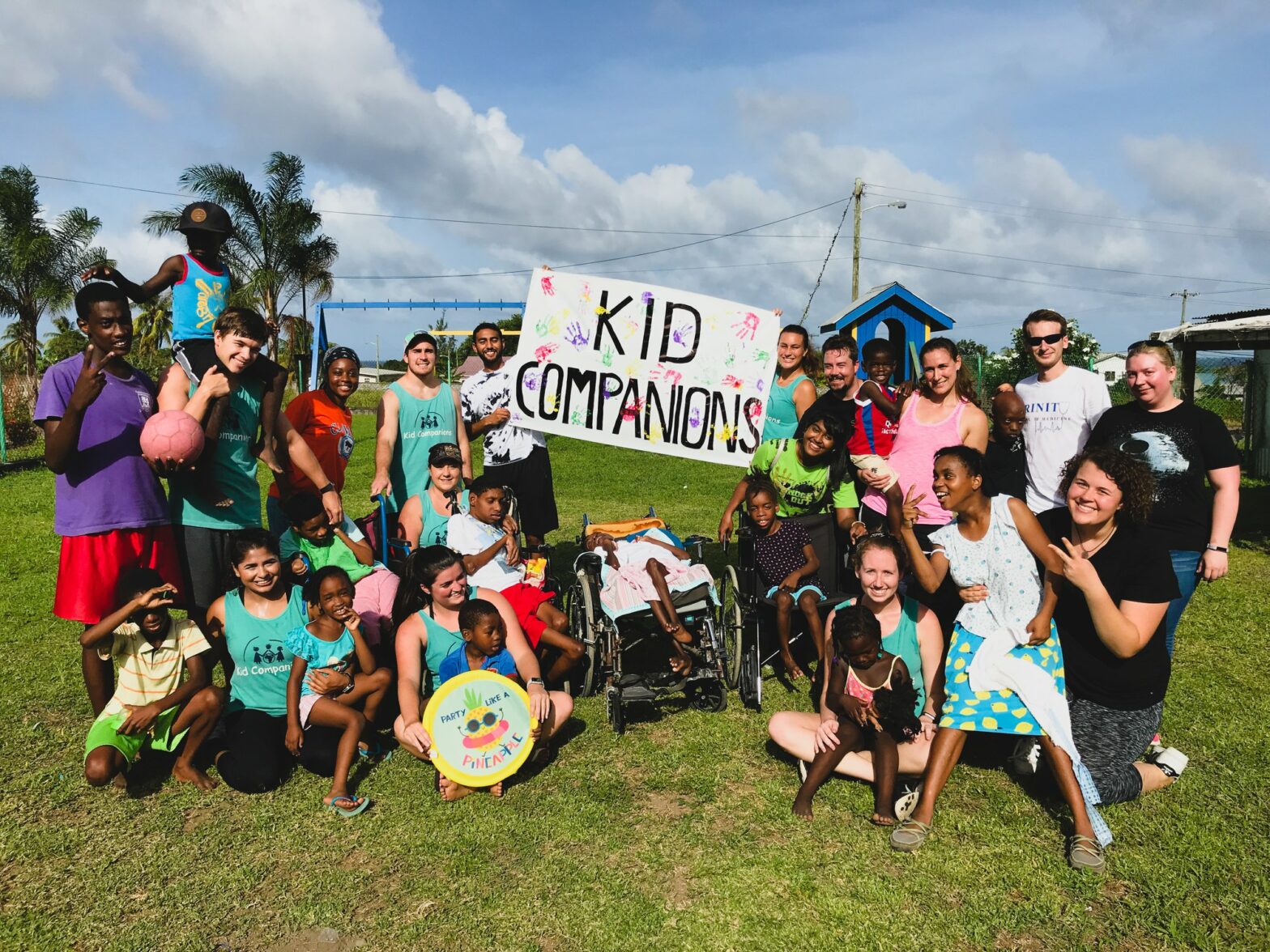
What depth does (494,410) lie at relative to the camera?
6.20 meters

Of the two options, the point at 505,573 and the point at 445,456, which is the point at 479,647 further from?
the point at 445,456

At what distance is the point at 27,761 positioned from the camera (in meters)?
4.50

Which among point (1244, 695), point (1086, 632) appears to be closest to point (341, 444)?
point (1086, 632)

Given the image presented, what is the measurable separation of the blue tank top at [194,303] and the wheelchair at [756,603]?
3.44 metres

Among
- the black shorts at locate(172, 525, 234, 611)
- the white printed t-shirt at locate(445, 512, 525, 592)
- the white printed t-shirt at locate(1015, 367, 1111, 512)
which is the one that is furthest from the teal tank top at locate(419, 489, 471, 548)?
the white printed t-shirt at locate(1015, 367, 1111, 512)

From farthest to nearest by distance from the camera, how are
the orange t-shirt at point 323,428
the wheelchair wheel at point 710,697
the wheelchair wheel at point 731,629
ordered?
the orange t-shirt at point 323,428, the wheelchair wheel at point 731,629, the wheelchair wheel at point 710,697

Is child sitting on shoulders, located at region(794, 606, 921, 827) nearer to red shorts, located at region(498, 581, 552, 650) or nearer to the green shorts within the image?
red shorts, located at region(498, 581, 552, 650)

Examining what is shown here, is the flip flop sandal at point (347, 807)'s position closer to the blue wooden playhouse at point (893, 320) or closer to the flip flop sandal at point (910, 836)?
the flip flop sandal at point (910, 836)

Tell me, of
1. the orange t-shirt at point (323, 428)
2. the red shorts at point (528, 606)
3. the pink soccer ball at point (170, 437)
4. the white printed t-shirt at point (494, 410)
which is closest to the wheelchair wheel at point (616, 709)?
the red shorts at point (528, 606)

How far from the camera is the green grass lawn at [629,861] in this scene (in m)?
3.14

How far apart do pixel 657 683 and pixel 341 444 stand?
2614 mm

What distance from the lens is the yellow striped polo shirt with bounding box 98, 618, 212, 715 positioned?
4.08 m

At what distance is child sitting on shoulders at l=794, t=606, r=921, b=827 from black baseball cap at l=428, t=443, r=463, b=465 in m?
2.57


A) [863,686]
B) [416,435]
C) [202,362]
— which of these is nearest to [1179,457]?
[863,686]
